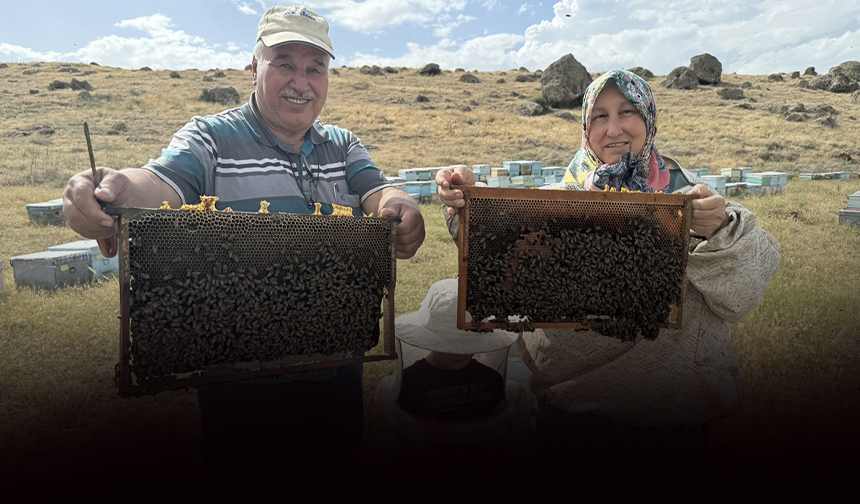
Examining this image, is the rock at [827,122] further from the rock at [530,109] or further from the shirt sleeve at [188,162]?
the shirt sleeve at [188,162]

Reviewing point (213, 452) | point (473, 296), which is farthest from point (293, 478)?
point (473, 296)

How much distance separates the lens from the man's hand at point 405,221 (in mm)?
2398

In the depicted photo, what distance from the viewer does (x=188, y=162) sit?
2.33m

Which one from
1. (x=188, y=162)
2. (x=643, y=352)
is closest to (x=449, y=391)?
(x=643, y=352)

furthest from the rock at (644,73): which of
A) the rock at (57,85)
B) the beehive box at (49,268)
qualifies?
the beehive box at (49,268)

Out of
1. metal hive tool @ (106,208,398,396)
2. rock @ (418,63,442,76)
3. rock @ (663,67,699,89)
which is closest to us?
metal hive tool @ (106,208,398,396)

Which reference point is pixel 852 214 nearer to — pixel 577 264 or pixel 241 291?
pixel 577 264

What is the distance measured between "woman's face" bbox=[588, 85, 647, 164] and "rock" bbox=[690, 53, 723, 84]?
175 ft

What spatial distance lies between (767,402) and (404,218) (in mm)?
4391

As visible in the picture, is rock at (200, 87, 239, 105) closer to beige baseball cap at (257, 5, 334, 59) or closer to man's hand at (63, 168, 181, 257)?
beige baseball cap at (257, 5, 334, 59)

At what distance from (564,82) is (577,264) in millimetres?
40268

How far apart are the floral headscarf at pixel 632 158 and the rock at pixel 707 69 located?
53102 millimetres

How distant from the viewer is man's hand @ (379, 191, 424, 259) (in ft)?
7.87

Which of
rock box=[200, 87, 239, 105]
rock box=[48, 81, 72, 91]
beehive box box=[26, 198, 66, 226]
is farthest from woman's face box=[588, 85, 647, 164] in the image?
rock box=[48, 81, 72, 91]
